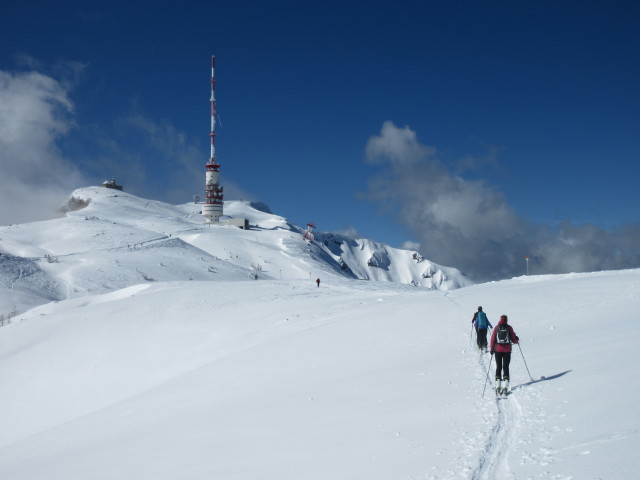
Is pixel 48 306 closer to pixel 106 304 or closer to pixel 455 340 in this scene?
pixel 106 304

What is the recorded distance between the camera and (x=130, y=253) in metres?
69.8

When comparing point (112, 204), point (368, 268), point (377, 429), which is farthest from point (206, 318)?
point (368, 268)

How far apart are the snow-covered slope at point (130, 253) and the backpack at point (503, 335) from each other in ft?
141

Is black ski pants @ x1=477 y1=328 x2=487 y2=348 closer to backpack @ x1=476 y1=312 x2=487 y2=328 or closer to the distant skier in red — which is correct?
backpack @ x1=476 y1=312 x2=487 y2=328

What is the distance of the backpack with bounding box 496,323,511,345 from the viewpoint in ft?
38.6

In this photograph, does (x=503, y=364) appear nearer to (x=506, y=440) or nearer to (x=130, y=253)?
(x=506, y=440)

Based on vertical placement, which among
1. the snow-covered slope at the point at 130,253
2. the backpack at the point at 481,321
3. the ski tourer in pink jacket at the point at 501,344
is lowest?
the ski tourer in pink jacket at the point at 501,344

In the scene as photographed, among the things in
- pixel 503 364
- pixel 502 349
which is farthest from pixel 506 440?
pixel 502 349

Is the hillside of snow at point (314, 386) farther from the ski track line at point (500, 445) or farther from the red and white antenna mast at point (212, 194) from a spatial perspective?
the red and white antenna mast at point (212, 194)

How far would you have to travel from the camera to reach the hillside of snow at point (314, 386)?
26.5 ft

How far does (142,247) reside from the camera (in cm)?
7862

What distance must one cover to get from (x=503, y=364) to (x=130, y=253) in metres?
65.5

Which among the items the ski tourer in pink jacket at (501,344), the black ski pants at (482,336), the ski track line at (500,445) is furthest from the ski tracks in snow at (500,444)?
the black ski pants at (482,336)

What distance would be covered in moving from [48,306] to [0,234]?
56.1 m
